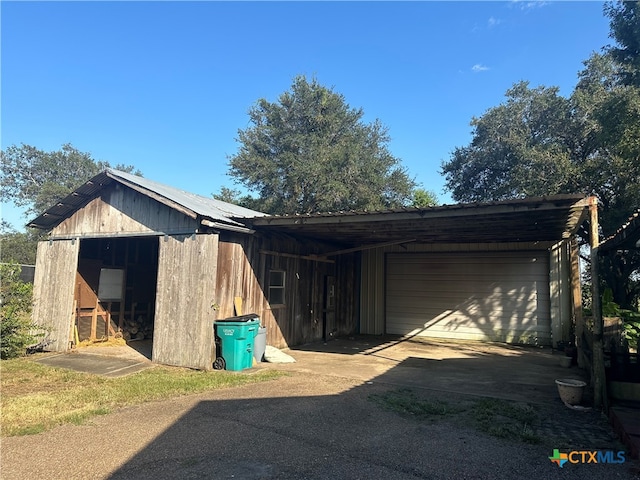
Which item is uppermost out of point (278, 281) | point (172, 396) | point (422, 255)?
point (422, 255)

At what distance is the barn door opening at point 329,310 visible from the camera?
1166 cm

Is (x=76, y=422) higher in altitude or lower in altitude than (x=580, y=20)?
lower

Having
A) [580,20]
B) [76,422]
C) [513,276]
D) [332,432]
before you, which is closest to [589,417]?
[332,432]

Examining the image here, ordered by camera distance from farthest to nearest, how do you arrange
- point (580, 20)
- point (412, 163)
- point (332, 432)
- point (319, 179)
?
1. point (412, 163)
2. point (319, 179)
3. point (580, 20)
4. point (332, 432)

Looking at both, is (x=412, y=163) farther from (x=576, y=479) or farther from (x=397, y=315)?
(x=576, y=479)

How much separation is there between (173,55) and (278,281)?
21.9 feet

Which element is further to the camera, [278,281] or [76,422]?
[278,281]

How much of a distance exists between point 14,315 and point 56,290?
1.10m

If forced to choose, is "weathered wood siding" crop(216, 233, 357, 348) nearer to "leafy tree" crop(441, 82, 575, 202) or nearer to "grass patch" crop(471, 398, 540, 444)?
"grass patch" crop(471, 398, 540, 444)

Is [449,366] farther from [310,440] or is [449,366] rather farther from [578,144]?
[578,144]

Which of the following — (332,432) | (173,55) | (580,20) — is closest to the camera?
(332,432)

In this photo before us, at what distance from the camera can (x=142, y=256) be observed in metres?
12.1

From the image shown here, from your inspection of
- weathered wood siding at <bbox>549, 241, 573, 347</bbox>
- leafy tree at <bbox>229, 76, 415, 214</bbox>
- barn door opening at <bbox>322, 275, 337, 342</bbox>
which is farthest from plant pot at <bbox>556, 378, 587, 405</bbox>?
leafy tree at <bbox>229, 76, 415, 214</bbox>

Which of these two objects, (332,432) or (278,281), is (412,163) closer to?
(278,281)
